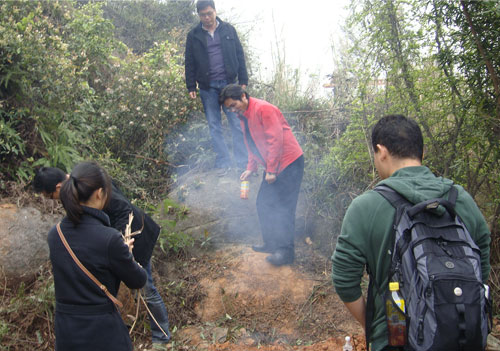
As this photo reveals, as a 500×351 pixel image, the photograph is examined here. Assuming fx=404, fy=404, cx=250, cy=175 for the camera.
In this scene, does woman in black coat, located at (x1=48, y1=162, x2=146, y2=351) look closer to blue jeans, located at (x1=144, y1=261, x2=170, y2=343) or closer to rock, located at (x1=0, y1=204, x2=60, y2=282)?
blue jeans, located at (x1=144, y1=261, x2=170, y2=343)

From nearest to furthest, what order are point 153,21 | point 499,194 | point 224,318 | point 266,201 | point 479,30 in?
point 479,30 < point 499,194 < point 224,318 < point 266,201 < point 153,21

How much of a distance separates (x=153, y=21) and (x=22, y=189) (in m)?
7.59

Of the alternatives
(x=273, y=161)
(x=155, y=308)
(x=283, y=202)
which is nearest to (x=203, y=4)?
(x=273, y=161)

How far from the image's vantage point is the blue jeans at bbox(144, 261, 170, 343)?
3.71 meters

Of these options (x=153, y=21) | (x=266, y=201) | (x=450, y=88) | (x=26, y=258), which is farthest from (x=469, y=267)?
(x=153, y=21)

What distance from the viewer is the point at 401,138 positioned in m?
1.85

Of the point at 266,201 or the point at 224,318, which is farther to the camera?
the point at 266,201

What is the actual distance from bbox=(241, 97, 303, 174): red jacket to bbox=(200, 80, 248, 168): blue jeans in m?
1.30

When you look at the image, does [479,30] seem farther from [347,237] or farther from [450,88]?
[347,237]

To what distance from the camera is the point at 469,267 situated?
1507 mm

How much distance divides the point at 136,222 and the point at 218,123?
2.83 m

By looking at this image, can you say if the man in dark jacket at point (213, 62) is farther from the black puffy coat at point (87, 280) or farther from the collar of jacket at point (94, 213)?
the black puffy coat at point (87, 280)

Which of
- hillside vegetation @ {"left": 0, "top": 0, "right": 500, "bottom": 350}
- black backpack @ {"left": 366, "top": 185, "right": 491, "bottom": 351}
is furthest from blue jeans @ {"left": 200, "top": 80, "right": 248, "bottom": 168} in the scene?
black backpack @ {"left": 366, "top": 185, "right": 491, "bottom": 351}

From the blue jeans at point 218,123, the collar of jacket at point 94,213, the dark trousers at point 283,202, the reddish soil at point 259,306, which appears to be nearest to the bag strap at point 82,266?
the collar of jacket at point 94,213
